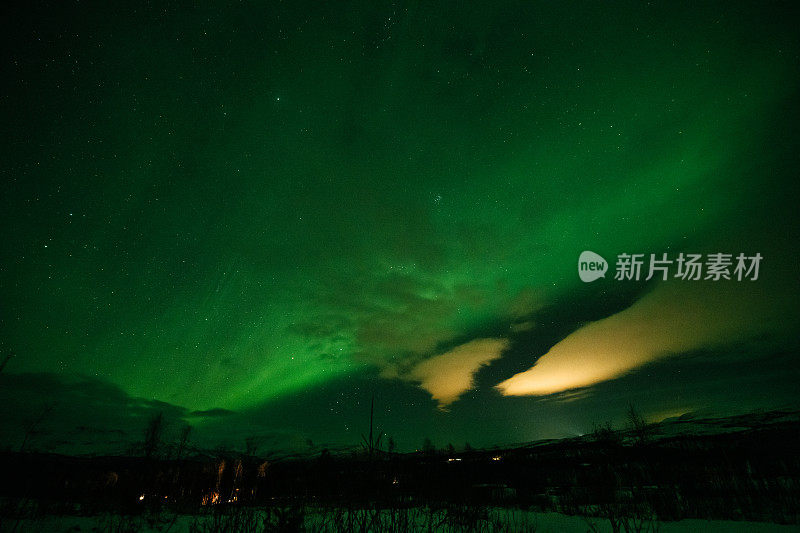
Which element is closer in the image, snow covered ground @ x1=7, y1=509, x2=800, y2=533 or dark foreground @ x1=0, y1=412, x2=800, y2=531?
dark foreground @ x1=0, y1=412, x2=800, y2=531

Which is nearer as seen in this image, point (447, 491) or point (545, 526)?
point (545, 526)

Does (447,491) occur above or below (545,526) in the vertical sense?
above

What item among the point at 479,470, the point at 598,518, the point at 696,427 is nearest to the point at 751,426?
the point at 696,427

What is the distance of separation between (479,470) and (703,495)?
3569 cm

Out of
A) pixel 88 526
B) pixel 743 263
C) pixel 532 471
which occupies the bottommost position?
pixel 532 471

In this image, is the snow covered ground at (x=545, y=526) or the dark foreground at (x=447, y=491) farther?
the snow covered ground at (x=545, y=526)

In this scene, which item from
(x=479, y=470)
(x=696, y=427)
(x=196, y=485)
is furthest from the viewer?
(x=696, y=427)

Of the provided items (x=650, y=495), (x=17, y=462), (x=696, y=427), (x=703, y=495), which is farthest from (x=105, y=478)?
(x=696, y=427)

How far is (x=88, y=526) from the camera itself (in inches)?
614

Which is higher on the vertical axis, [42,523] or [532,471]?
[42,523]

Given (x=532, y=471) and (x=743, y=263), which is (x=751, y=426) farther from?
(x=743, y=263)

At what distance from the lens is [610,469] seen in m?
37.6

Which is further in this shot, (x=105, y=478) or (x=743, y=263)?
(x=105, y=478)

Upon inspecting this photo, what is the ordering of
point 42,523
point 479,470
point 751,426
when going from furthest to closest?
point 751,426 → point 479,470 → point 42,523
